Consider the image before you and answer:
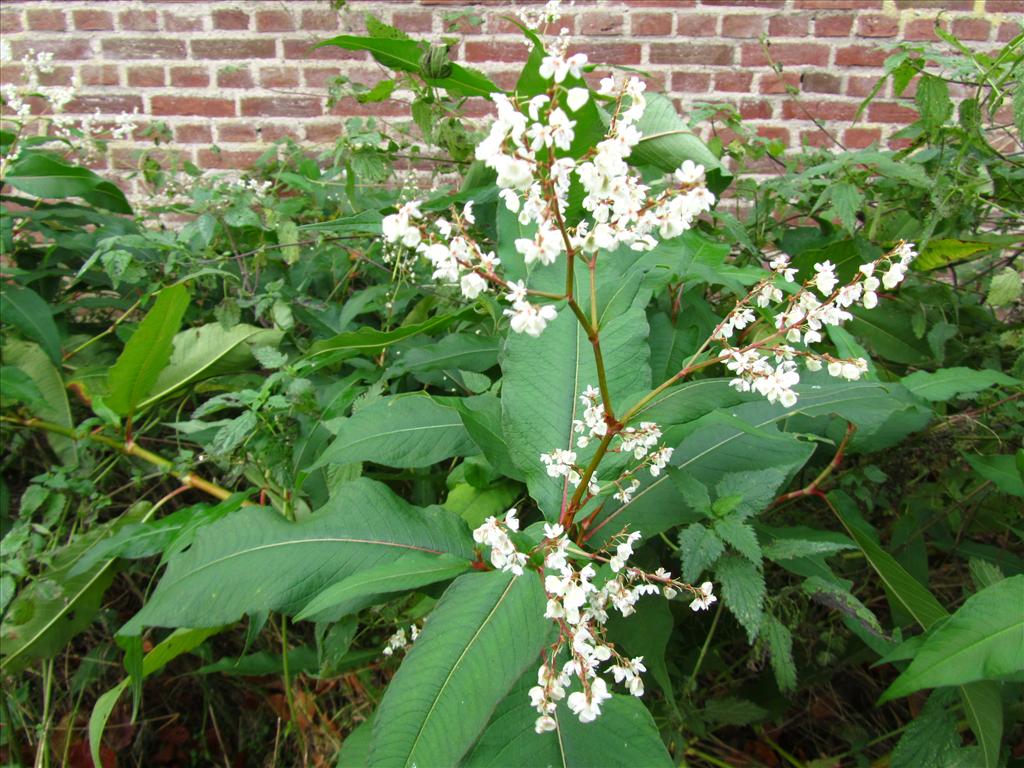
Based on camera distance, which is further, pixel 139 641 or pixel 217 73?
pixel 217 73

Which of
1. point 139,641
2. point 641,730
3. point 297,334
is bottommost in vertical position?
point 139,641

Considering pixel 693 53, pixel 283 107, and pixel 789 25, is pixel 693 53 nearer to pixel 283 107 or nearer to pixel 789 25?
pixel 789 25

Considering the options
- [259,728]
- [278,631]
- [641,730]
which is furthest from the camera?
[259,728]

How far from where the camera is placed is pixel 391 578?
2.68 ft

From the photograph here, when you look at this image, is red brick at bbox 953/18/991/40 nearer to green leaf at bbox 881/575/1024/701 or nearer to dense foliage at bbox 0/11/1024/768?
dense foliage at bbox 0/11/1024/768

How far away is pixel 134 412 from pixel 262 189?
1.98 ft

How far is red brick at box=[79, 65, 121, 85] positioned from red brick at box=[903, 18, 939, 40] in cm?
322

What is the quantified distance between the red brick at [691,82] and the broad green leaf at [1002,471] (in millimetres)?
2400

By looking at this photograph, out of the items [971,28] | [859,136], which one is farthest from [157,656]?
[971,28]

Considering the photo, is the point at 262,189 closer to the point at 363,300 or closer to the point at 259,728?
the point at 363,300

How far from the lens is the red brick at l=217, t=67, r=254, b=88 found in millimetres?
3207

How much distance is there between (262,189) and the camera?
5.77 feet

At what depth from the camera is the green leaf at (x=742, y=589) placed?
840 mm

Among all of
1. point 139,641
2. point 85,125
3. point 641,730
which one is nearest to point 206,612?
point 139,641
